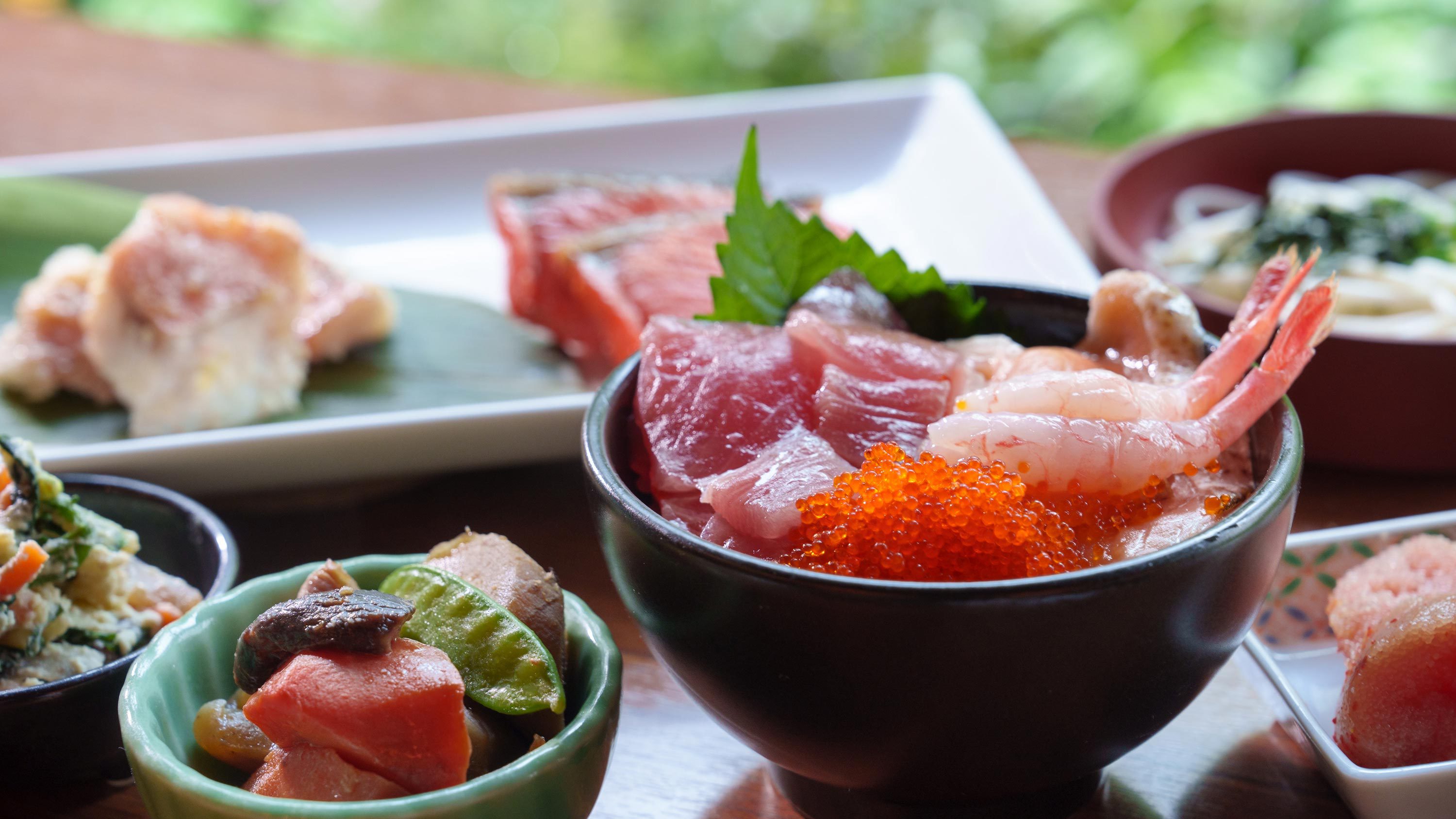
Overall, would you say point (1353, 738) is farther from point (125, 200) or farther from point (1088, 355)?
point (125, 200)

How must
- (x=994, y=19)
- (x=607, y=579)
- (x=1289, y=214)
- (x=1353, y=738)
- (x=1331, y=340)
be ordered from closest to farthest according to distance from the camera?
(x=1353, y=738) < (x=607, y=579) < (x=1331, y=340) < (x=1289, y=214) < (x=994, y=19)

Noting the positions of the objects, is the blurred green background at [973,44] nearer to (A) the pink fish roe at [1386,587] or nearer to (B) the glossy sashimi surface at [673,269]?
(B) the glossy sashimi surface at [673,269]

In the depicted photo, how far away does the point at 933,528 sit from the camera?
34.0 inches

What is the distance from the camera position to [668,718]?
48.3 inches

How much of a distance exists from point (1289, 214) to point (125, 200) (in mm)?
2022

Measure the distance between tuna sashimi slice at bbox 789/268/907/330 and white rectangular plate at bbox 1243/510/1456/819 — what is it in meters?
0.44

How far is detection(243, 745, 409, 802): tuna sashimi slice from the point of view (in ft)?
2.89

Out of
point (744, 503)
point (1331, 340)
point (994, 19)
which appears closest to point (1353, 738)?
point (744, 503)

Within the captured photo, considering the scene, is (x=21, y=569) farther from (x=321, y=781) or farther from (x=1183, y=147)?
(x=1183, y=147)

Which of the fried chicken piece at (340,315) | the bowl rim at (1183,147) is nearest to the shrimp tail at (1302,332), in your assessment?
the bowl rim at (1183,147)

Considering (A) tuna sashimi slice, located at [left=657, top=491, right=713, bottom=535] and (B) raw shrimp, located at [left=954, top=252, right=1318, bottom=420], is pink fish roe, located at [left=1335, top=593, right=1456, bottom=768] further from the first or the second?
(A) tuna sashimi slice, located at [left=657, top=491, right=713, bottom=535]

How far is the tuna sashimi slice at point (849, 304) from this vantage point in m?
1.17

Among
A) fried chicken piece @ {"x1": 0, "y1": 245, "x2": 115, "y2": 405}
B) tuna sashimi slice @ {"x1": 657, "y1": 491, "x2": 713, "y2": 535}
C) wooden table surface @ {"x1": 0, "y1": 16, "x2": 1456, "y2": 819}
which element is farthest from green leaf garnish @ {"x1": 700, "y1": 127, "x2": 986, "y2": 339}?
fried chicken piece @ {"x1": 0, "y1": 245, "x2": 115, "y2": 405}

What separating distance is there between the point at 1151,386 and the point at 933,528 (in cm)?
30
